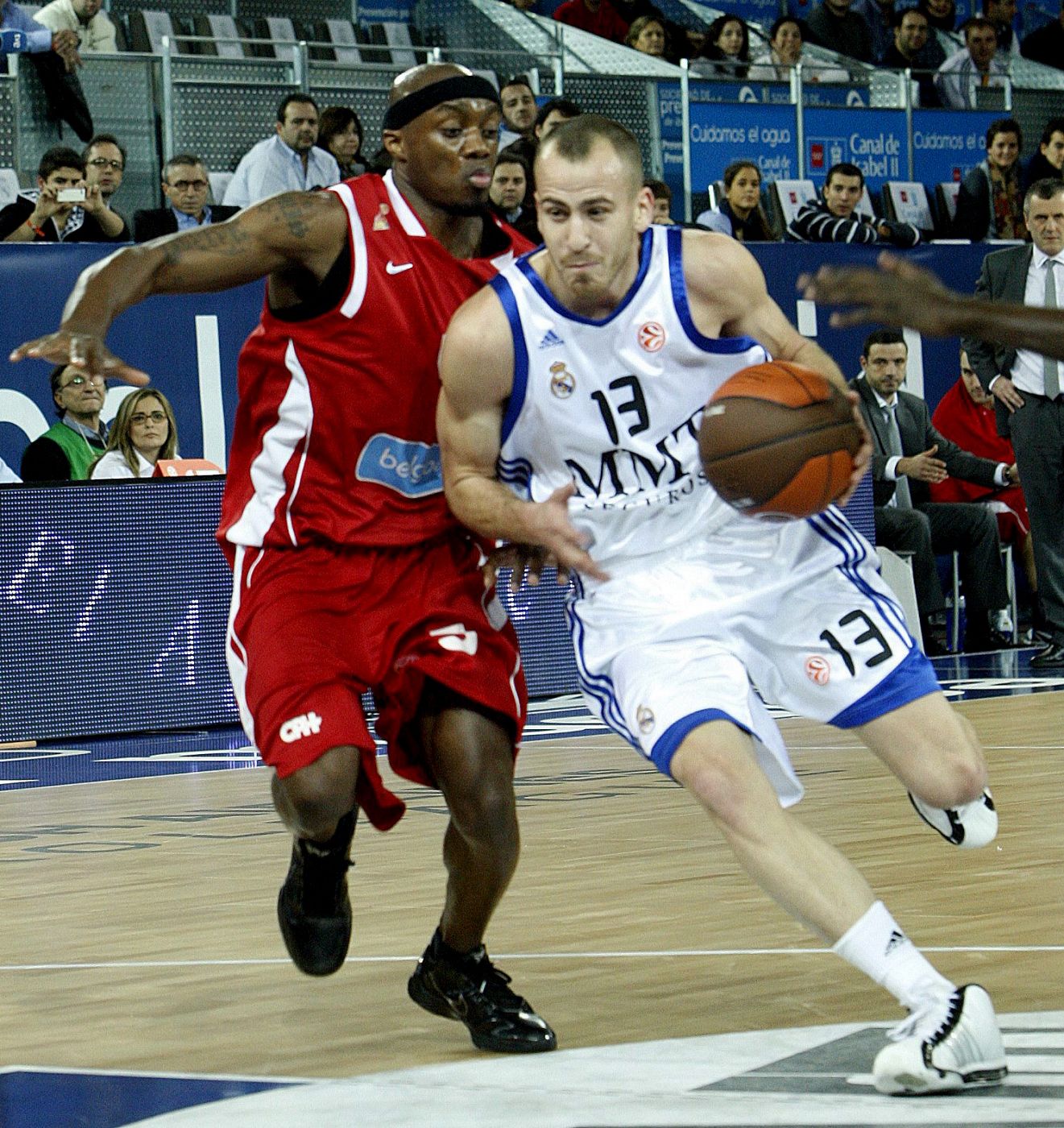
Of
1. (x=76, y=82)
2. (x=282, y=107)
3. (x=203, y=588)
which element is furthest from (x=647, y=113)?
(x=203, y=588)

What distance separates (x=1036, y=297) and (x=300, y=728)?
27.6 feet

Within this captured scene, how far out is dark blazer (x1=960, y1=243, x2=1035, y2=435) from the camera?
1177 cm

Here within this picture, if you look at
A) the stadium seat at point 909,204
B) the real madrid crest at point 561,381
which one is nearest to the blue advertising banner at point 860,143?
the stadium seat at point 909,204

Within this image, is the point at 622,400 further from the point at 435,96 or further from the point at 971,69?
the point at 971,69

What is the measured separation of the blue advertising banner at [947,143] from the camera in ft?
53.1

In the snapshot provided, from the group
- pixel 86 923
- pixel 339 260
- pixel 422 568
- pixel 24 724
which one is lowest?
pixel 24 724

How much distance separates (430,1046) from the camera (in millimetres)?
4180

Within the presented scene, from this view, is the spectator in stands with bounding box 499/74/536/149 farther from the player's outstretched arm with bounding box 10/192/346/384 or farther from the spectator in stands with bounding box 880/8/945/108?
the player's outstretched arm with bounding box 10/192/346/384

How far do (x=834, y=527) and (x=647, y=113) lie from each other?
10.8m

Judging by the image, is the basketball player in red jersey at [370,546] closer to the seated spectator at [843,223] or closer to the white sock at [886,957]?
the white sock at [886,957]

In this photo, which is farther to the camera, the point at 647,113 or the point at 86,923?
the point at 647,113

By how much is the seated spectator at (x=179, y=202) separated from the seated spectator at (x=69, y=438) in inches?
57.0

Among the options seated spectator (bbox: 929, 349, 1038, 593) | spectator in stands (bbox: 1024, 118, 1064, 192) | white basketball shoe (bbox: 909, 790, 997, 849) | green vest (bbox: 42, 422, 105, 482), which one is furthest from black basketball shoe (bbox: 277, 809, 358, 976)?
spectator in stands (bbox: 1024, 118, 1064, 192)

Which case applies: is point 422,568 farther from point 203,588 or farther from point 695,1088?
point 203,588
